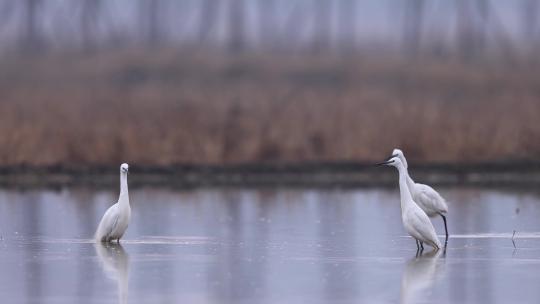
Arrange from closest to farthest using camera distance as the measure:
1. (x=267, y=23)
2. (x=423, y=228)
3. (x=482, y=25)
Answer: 1. (x=423, y=228)
2. (x=267, y=23)
3. (x=482, y=25)

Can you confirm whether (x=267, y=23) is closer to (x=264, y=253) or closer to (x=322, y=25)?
(x=322, y=25)

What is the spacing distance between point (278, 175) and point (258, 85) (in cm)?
812

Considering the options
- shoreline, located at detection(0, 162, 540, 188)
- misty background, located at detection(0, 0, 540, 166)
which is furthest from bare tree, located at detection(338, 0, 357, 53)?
shoreline, located at detection(0, 162, 540, 188)

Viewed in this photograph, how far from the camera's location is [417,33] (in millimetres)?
44344

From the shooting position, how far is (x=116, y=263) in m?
12.3

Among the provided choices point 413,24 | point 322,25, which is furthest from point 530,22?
point 322,25

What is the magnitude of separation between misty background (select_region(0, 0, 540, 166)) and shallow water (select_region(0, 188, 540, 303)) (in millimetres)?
3611

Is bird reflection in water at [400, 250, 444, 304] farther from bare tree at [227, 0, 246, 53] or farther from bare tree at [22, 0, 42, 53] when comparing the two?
bare tree at [22, 0, 42, 53]

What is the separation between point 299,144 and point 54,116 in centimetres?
456

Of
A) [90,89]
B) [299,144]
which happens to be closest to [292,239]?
[299,144]

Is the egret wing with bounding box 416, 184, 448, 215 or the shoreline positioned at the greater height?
the egret wing with bounding box 416, 184, 448, 215

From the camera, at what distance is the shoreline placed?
74.2 ft

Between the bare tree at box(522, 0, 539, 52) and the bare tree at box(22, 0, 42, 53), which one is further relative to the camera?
the bare tree at box(522, 0, 539, 52)

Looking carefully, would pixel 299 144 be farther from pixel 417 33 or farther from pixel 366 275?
pixel 417 33
